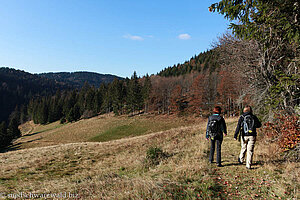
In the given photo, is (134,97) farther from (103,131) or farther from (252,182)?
(252,182)

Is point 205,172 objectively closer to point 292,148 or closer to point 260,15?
point 292,148

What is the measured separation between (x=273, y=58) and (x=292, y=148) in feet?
16.8

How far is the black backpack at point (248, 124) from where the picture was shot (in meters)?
5.91

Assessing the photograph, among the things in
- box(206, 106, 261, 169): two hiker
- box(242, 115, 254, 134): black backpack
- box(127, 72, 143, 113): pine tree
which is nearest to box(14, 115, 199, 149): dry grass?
box(127, 72, 143, 113): pine tree

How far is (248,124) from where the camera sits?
5980 millimetres

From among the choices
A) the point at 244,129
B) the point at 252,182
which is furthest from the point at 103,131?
the point at 252,182

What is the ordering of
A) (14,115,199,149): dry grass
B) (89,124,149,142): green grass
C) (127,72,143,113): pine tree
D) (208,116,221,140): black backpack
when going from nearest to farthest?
(208,116,221,140): black backpack
(89,124,149,142): green grass
(14,115,199,149): dry grass
(127,72,143,113): pine tree

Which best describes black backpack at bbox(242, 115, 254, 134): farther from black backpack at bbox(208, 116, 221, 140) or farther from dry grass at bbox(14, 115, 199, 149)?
dry grass at bbox(14, 115, 199, 149)

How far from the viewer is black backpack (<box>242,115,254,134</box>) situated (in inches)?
233

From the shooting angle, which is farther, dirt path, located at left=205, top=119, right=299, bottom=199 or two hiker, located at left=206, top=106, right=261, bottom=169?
two hiker, located at left=206, top=106, right=261, bottom=169

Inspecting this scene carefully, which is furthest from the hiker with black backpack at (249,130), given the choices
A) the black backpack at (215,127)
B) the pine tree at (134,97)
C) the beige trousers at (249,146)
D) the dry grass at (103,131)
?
the pine tree at (134,97)

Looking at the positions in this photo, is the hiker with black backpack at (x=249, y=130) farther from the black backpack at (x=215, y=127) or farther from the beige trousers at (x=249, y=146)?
the black backpack at (x=215, y=127)

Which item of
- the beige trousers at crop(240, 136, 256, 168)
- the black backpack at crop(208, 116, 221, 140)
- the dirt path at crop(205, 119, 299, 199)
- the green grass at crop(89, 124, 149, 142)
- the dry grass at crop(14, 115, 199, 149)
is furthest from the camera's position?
the dry grass at crop(14, 115, 199, 149)

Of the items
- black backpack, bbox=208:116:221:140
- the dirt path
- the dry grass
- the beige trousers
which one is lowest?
the dry grass
